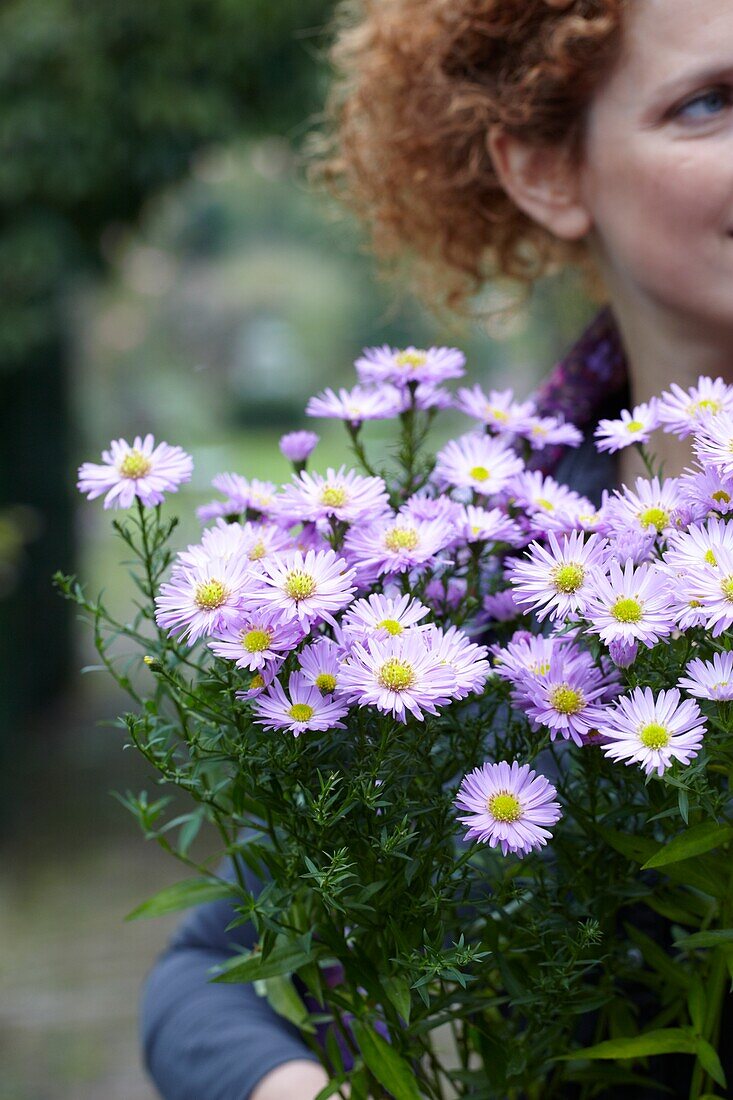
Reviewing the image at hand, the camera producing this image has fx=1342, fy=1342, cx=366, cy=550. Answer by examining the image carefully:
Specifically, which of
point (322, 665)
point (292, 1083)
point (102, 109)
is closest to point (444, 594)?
point (322, 665)

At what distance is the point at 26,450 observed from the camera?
231 inches

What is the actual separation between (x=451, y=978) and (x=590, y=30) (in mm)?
742

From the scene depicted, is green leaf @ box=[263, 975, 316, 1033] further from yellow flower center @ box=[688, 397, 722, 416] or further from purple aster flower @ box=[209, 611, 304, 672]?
yellow flower center @ box=[688, 397, 722, 416]

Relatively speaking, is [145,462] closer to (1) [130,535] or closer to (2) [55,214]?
(1) [130,535]

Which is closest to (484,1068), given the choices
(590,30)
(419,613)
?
(419,613)

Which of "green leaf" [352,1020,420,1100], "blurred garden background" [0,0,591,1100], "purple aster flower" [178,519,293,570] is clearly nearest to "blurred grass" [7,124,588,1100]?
"blurred garden background" [0,0,591,1100]

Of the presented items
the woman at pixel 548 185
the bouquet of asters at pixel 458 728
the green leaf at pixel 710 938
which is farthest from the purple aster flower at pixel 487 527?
the woman at pixel 548 185

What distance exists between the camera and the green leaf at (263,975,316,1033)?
2.65ft

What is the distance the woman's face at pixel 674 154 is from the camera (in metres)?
0.98

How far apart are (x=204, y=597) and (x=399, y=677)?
110 millimetres

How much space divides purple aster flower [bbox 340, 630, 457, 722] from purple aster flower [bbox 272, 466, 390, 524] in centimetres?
11

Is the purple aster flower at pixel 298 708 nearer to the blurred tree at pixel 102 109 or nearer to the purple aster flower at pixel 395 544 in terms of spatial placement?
the purple aster flower at pixel 395 544

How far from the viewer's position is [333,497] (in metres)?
0.71

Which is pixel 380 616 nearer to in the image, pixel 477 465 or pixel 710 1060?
pixel 477 465
